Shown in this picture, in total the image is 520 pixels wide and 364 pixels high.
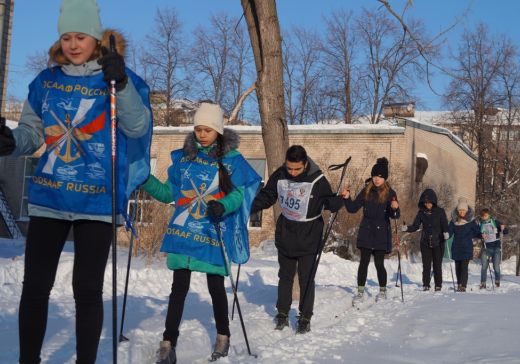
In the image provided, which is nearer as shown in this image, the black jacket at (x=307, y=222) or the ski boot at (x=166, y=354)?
the ski boot at (x=166, y=354)

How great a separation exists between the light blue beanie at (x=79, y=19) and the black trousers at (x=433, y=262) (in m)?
10.0

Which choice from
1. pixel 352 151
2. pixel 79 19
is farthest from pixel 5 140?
pixel 352 151

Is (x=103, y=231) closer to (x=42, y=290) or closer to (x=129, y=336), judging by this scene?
(x=42, y=290)

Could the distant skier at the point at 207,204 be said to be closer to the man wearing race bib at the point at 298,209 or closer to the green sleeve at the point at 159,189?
the green sleeve at the point at 159,189

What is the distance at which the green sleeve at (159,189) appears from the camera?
4914mm

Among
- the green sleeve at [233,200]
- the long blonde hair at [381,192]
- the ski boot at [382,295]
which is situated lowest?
the ski boot at [382,295]

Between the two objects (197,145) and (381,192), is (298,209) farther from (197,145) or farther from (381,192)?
(381,192)

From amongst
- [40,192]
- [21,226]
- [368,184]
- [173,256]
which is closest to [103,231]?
[40,192]

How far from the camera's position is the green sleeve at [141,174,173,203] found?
491 cm

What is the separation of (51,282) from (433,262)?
10.2 m

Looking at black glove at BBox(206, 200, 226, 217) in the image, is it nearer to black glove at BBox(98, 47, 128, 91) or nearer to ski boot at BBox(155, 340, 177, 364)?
ski boot at BBox(155, 340, 177, 364)

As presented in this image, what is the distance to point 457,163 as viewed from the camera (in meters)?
30.6

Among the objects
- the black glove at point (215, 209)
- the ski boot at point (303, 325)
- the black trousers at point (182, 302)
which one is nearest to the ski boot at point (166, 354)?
the black trousers at point (182, 302)

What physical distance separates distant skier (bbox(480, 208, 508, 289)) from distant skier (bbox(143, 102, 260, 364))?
1064 centimetres
